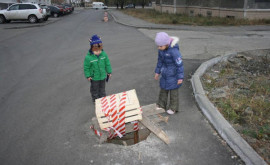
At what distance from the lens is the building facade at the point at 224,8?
67.1ft

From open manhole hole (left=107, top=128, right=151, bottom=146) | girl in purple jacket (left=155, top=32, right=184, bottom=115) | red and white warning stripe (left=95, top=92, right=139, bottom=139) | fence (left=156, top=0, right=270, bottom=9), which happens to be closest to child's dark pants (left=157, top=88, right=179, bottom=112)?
girl in purple jacket (left=155, top=32, right=184, bottom=115)

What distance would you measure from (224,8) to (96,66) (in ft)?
74.2

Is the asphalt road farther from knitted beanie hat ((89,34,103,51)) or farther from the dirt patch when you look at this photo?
knitted beanie hat ((89,34,103,51))

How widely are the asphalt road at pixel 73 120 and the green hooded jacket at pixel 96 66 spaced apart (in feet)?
2.57

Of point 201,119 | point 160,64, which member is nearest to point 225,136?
point 201,119

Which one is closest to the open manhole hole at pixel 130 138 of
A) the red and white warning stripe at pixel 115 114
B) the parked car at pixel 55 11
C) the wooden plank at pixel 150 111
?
the red and white warning stripe at pixel 115 114

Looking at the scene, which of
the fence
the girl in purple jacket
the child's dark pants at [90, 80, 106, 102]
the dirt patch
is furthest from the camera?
the fence

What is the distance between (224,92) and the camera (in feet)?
17.5

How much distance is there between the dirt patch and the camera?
375cm

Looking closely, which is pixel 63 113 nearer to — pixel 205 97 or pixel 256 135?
pixel 205 97

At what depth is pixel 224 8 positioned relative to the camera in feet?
76.2

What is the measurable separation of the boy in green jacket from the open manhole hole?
134 cm

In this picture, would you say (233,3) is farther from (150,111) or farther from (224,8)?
(150,111)

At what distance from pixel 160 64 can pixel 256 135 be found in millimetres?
2062
